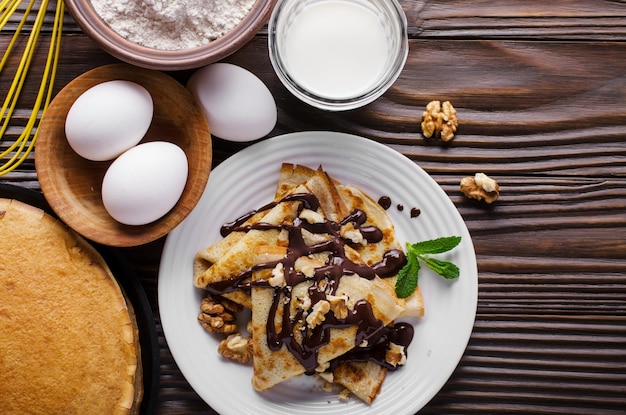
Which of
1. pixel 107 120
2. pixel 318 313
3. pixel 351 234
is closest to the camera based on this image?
pixel 107 120

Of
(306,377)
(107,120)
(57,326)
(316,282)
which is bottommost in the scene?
(306,377)

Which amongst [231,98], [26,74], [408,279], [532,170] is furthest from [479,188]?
[26,74]

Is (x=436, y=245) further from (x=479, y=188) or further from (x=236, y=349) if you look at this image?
(x=236, y=349)

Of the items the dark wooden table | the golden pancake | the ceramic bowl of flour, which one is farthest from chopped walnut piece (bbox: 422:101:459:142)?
A: the golden pancake

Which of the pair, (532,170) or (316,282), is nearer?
(316,282)

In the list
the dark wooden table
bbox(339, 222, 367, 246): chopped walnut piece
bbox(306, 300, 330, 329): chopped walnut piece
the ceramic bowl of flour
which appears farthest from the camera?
the dark wooden table

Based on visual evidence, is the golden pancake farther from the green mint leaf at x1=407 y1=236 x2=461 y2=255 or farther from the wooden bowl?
the green mint leaf at x1=407 y1=236 x2=461 y2=255

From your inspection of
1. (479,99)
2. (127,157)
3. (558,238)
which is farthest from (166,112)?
(558,238)
